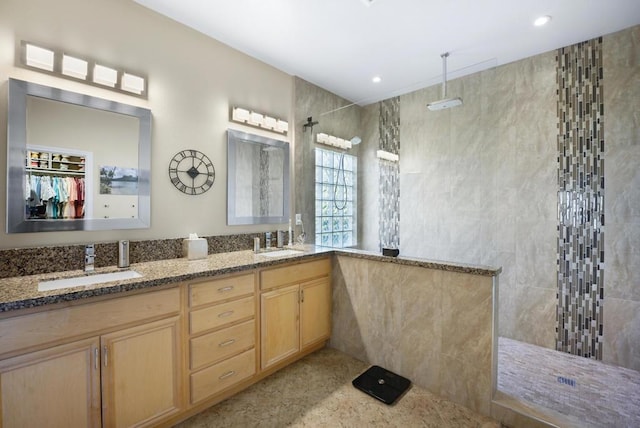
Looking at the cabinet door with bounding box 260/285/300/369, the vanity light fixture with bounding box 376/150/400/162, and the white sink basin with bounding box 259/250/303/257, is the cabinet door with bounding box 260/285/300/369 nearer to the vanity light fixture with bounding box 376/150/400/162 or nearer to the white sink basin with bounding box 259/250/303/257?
the white sink basin with bounding box 259/250/303/257

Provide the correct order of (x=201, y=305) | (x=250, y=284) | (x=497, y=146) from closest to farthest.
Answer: (x=201, y=305) < (x=250, y=284) < (x=497, y=146)

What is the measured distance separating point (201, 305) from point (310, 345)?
1105 millimetres

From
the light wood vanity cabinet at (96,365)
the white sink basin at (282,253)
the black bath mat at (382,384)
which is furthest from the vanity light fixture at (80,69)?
the black bath mat at (382,384)

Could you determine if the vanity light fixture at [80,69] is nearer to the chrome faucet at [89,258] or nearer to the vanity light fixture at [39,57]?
the vanity light fixture at [39,57]

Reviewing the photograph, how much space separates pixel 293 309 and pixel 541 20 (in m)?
2.95

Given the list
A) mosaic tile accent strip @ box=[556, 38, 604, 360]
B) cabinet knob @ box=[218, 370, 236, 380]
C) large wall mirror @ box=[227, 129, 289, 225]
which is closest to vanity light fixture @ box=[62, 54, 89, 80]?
large wall mirror @ box=[227, 129, 289, 225]

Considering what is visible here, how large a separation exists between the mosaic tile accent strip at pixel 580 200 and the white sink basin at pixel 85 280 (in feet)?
11.2

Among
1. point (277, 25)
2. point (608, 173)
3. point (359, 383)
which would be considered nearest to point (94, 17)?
point (277, 25)

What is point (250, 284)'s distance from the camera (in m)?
2.03

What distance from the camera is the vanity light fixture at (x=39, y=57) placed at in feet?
5.35

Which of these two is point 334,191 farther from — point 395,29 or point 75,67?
point 75,67

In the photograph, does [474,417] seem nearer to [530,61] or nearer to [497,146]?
[497,146]

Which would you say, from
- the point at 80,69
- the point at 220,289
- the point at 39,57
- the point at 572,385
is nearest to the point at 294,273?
the point at 220,289

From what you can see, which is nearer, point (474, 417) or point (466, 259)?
point (474, 417)
